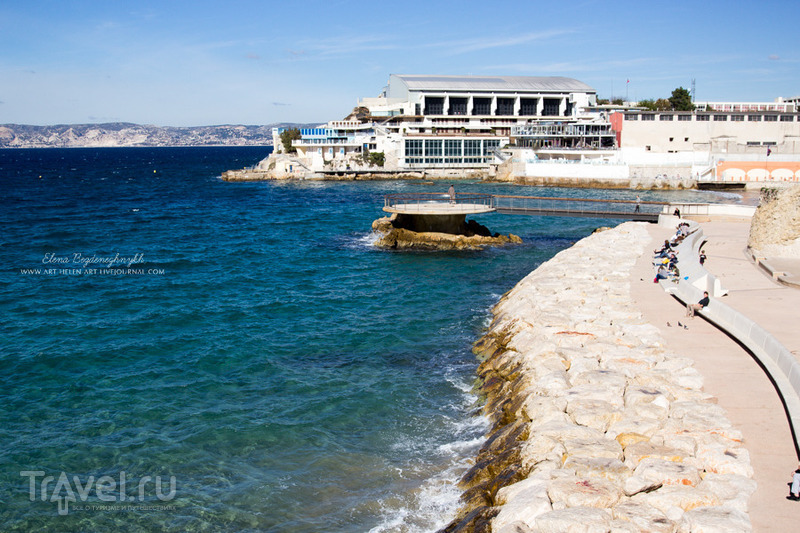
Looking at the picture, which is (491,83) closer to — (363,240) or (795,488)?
(363,240)

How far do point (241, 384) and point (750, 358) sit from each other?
1321 centimetres

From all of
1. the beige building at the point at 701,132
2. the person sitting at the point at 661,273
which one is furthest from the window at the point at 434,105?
the person sitting at the point at 661,273

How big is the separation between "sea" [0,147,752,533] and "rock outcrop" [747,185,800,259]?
1112 cm

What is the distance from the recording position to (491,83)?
411ft

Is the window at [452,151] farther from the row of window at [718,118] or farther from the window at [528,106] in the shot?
the window at [528,106]

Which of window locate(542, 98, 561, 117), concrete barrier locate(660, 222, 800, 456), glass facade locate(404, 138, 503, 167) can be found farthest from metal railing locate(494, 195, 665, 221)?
window locate(542, 98, 561, 117)

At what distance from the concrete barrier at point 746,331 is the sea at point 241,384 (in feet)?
19.9

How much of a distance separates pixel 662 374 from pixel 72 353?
17988 millimetres

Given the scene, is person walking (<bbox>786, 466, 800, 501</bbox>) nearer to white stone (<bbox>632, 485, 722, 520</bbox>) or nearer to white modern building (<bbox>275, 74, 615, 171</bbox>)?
white stone (<bbox>632, 485, 722, 520</bbox>)

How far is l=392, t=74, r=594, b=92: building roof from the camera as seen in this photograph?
121688mm

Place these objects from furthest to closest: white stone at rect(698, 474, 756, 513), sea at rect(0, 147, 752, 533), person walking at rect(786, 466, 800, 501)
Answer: sea at rect(0, 147, 752, 533)
white stone at rect(698, 474, 756, 513)
person walking at rect(786, 466, 800, 501)

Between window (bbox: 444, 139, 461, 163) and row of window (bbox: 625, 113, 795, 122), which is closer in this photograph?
row of window (bbox: 625, 113, 795, 122)

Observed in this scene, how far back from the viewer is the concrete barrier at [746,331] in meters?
11.5

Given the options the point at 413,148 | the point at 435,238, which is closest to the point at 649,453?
the point at 435,238
